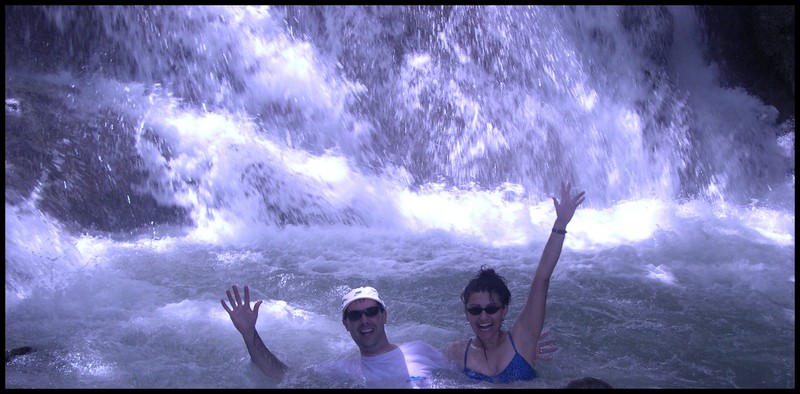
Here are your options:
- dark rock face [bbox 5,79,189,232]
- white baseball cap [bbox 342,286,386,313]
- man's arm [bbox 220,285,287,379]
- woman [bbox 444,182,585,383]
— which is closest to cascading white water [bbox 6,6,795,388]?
dark rock face [bbox 5,79,189,232]

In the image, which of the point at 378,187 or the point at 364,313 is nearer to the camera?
the point at 364,313

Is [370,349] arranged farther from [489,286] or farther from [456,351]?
[489,286]

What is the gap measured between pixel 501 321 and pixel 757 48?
802cm

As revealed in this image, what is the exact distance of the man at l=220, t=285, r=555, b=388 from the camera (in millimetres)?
3961

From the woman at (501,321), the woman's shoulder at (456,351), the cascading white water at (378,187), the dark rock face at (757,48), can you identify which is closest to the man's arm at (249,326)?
the cascading white water at (378,187)

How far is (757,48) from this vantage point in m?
10.3

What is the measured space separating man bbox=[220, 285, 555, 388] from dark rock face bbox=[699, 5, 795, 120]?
25.9 ft

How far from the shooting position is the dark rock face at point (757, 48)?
10.0 metres

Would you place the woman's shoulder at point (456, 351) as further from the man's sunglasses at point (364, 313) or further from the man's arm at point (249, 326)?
the man's arm at point (249, 326)

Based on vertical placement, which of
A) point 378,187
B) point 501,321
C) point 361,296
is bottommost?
point 501,321

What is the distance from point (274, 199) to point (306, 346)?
3.05m

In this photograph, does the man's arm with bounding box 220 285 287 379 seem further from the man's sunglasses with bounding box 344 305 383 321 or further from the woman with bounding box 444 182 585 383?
the woman with bounding box 444 182 585 383

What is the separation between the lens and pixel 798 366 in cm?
471

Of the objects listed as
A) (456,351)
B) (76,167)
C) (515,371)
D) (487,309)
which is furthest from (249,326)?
(76,167)
